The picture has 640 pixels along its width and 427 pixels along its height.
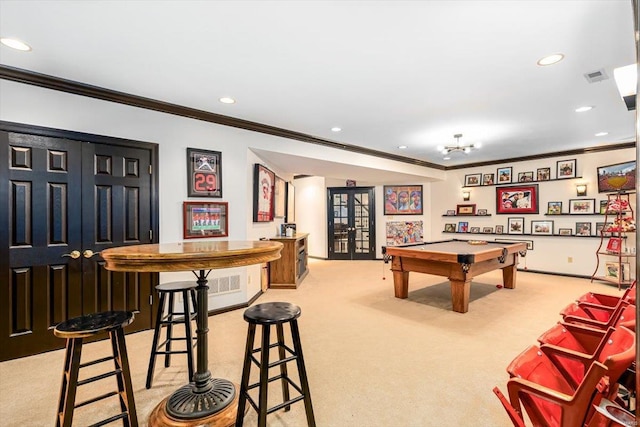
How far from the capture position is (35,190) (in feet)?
9.02

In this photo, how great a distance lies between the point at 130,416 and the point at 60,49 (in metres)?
2.67

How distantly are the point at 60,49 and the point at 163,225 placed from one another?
1.80 metres

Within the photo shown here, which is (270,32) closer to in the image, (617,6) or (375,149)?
(617,6)

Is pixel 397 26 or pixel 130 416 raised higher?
pixel 397 26

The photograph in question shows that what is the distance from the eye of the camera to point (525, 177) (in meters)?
6.67

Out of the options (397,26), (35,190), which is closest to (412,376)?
(397,26)

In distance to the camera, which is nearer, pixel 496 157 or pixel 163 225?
pixel 163 225

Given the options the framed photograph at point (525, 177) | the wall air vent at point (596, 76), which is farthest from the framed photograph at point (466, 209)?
the wall air vent at point (596, 76)

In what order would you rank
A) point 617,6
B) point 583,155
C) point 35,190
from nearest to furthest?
point 617,6
point 35,190
point 583,155

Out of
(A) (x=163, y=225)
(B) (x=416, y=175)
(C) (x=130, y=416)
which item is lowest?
(C) (x=130, y=416)

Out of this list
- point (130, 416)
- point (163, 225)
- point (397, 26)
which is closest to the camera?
point (130, 416)

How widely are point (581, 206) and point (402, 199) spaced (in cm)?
382

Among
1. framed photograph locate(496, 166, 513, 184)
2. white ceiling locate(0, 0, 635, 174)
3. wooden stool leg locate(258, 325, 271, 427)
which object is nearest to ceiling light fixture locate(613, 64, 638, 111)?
white ceiling locate(0, 0, 635, 174)

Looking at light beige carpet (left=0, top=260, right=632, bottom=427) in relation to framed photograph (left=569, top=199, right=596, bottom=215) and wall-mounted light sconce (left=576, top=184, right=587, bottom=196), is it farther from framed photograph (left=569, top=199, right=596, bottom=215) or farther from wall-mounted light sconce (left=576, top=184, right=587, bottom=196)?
wall-mounted light sconce (left=576, top=184, right=587, bottom=196)
